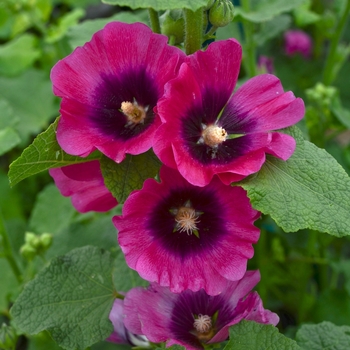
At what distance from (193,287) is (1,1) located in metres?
1.26

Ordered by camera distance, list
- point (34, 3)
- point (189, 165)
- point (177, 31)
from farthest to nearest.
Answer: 1. point (34, 3)
2. point (177, 31)
3. point (189, 165)

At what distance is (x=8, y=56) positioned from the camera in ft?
5.54

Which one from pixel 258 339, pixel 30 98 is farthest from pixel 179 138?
pixel 30 98

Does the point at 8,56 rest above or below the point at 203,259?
below

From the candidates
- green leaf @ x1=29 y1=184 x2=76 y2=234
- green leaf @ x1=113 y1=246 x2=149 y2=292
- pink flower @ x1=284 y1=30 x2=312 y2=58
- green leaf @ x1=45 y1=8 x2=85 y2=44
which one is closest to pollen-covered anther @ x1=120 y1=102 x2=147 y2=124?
green leaf @ x1=113 y1=246 x2=149 y2=292

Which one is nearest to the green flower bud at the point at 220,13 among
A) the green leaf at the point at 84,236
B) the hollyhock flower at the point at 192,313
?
the hollyhock flower at the point at 192,313

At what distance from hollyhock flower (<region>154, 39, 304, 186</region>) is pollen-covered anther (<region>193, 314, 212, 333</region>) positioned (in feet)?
0.80

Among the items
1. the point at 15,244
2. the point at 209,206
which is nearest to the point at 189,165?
the point at 209,206

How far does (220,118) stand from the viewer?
0.74 meters

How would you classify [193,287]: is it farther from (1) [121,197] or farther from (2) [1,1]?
(2) [1,1]

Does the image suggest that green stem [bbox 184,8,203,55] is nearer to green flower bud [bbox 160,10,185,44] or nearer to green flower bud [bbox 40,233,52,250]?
green flower bud [bbox 160,10,185,44]

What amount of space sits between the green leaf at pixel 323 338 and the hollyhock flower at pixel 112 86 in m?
0.39

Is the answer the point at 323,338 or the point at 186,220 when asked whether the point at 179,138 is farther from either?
the point at 323,338

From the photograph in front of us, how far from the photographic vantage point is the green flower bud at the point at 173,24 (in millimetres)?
766
